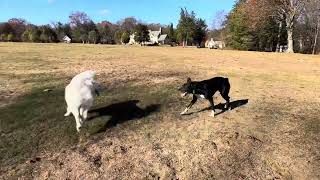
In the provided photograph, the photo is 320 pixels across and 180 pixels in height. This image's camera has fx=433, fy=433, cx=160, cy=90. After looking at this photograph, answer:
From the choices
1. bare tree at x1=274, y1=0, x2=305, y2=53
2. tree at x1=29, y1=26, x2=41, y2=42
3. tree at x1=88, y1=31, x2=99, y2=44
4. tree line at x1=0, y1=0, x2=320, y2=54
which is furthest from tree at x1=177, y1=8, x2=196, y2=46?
bare tree at x1=274, y1=0, x2=305, y2=53

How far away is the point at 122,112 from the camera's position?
13.4m

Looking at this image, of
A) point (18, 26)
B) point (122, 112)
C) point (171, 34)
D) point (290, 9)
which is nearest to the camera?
point (122, 112)

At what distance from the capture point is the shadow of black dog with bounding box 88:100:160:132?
1278cm

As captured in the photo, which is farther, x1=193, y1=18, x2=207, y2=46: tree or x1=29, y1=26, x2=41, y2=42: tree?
x1=193, y1=18, x2=207, y2=46: tree

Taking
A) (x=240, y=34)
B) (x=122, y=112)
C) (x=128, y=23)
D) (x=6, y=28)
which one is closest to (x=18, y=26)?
A: (x=6, y=28)

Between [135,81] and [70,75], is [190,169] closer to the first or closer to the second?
[135,81]

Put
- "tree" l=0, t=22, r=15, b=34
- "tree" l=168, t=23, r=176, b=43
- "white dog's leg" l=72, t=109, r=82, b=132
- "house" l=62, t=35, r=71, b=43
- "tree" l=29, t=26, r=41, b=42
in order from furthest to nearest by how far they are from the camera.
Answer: "tree" l=168, t=23, r=176, b=43 < "tree" l=0, t=22, r=15, b=34 < "house" l=62, t=35, r=71, b=43 < "tree" l=29, t=26, r=41, b=42 < "white dog's leg" l=72, t=109, r=82, b=132

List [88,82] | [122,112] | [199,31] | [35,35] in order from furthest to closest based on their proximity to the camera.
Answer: [199,31]
[35,35]
[122,112]
[88,82]

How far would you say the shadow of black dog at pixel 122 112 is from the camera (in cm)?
1278

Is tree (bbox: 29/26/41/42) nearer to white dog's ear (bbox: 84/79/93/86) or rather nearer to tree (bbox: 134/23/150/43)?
tree (bbox: 134/23/150/43)

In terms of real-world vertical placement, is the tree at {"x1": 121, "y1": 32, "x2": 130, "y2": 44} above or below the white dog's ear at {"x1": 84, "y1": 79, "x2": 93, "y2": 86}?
below

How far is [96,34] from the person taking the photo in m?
109

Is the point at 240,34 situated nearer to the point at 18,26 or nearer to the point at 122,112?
the point at 122,112

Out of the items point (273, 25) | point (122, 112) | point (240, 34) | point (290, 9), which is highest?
point (290, 9)
